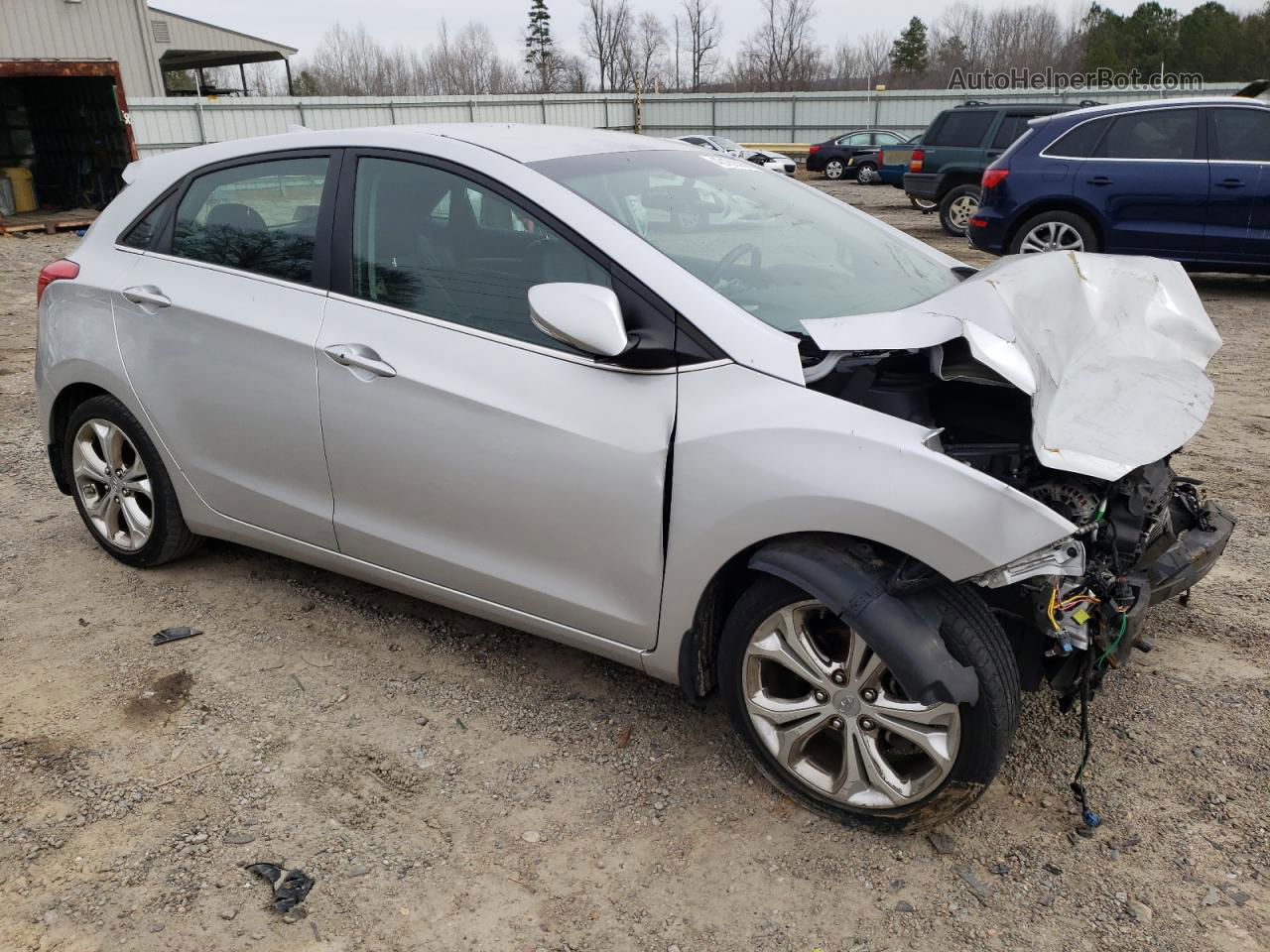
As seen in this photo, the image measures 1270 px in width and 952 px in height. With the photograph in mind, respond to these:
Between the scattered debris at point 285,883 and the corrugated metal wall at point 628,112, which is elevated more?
the corrugated metal wall at point 628,112

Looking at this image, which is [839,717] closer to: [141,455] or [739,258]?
[739,258]

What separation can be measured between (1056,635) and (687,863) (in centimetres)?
106

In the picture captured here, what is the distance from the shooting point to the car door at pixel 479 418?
2.70 m

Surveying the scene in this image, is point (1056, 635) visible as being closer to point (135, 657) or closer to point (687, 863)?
point (687, 863)

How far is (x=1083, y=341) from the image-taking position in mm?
2895

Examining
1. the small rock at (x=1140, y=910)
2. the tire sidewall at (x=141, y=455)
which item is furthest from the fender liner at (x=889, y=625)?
the tire sidewall at (x=141, y=455)

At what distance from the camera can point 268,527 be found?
141 inches

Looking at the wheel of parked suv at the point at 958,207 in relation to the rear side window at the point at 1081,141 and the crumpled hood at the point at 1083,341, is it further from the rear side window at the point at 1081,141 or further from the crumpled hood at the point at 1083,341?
the crumpled hood at the point at 1083,341

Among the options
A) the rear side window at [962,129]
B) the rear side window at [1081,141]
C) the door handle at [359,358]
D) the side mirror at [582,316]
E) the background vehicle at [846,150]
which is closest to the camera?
the side mirror at [582,316]

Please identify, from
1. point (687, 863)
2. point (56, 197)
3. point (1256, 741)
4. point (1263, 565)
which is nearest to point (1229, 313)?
point (1263, 565)

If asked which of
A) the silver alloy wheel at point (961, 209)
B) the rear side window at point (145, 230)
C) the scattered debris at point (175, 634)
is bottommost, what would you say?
the scattered debris at point (175, 634)

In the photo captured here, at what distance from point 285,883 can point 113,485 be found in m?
2.21

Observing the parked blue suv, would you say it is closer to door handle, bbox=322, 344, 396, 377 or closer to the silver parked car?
the silver parked car

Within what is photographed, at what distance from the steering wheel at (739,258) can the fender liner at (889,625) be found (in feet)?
2.85
